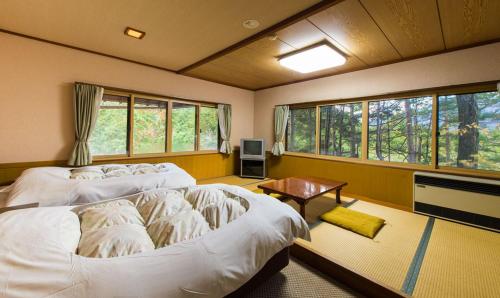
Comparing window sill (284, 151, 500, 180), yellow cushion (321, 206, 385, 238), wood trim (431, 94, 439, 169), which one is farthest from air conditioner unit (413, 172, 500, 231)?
yellow cushion (321, 206, 385, 238)

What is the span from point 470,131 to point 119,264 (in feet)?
13.3

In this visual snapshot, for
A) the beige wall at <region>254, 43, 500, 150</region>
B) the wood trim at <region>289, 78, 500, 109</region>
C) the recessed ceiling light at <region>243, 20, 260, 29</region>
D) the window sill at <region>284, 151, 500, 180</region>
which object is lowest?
the window sill at <region>284, 151, 500, 180</region>

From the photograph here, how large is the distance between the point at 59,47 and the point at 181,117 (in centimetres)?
201

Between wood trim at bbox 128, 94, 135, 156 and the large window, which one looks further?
wood trim at bbox 128, 94, 135, 156

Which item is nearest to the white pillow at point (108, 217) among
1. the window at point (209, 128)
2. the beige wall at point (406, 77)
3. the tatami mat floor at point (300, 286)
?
the tatami mat floor at point (300, 286)

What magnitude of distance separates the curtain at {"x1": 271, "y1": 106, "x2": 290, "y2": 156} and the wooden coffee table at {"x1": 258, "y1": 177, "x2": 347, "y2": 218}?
1.50 metres

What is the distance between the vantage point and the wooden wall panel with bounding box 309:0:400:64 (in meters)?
2.02

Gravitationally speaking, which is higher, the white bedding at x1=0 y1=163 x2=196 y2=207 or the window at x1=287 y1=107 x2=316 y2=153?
the window at x1=287 y1=107 x2=316 y2=153

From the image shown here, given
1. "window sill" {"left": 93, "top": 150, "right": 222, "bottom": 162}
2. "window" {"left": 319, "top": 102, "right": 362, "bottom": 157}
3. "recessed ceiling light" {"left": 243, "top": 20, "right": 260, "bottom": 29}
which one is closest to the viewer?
"recessed ceiling light" {"left": 243, "top": 20, "right": 260, "bottom": 29}

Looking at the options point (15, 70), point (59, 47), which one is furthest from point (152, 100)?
point (15, 70)

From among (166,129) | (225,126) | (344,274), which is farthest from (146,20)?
(344,274)

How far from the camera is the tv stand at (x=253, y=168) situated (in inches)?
192

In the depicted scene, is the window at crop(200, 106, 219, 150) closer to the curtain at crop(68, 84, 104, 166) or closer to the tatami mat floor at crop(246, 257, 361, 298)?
the curtain at crop(68, 84, 104, 166)

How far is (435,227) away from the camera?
2.59 m
